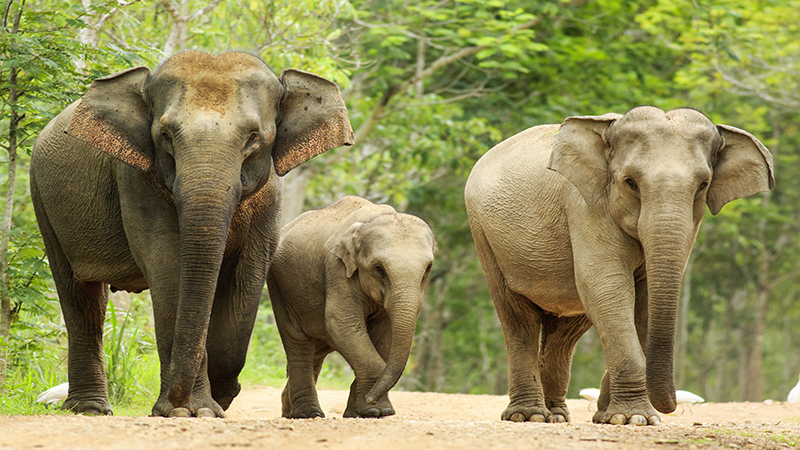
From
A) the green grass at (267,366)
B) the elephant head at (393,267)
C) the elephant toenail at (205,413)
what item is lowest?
the green grass at (267,366)

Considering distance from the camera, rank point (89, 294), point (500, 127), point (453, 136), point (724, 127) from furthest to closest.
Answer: point (500, 127) < point (453, 136) < point (89, 294) < point (724, 127)

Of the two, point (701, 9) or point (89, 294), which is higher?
point (701, 9)

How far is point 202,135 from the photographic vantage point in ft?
17.6

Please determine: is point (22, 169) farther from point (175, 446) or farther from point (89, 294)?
point (175, 446)

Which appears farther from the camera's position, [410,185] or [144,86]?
[410,185]

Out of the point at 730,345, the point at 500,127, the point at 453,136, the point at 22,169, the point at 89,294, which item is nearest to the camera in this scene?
the point at 89,294

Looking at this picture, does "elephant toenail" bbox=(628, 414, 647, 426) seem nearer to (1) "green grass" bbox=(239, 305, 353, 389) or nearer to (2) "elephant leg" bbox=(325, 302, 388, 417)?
(2) "elephant leg" bbox=(325, 302, 388, 417)

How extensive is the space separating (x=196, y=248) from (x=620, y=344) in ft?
8.75

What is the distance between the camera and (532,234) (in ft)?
23.3

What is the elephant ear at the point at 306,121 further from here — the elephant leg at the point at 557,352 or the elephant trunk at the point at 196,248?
the elephant leg at the point at 557,352

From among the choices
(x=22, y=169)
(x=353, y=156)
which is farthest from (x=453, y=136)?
(x=22, y=169)

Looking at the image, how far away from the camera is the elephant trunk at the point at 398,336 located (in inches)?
253

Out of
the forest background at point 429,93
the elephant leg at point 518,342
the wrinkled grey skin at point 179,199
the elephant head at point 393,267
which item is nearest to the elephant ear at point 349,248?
the elephant head at point 393,267

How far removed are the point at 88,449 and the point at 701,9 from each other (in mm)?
14261
